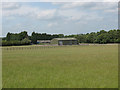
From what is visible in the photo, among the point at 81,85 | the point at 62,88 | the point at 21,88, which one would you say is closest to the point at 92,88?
the point at 81,85

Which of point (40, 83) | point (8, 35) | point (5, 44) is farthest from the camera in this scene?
point (8, 35)

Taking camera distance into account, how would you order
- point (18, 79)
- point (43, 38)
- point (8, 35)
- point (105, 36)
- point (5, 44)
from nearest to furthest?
point (18, 79) → point (5, 44) → point (105, 36) → point (8, 35) → point (43, 38)

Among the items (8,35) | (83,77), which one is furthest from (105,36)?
(83,77)

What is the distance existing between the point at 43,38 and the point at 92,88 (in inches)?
6284

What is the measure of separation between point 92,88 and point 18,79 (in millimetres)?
5644

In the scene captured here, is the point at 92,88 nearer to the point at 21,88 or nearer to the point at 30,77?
the point at 21,88

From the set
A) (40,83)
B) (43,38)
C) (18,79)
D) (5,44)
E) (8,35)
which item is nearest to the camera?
(40,83)

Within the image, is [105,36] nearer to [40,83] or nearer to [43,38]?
[43,38]

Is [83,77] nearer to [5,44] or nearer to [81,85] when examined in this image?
[81,85]

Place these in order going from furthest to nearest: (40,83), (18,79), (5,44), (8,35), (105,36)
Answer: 1. (8,35)
2. (105,36)
3. (5,44)
4. (18,79)
5. (40,83)

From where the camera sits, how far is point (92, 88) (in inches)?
458

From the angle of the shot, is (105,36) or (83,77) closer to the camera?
(83,77)

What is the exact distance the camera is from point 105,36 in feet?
389

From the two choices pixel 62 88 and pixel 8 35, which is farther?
pixel 8 35
